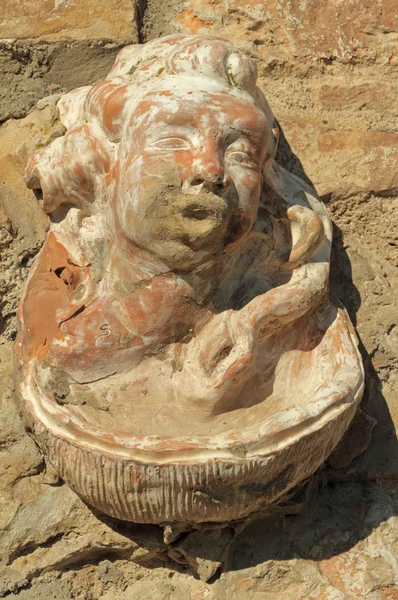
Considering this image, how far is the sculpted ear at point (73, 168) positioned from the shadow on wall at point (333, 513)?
68 cm

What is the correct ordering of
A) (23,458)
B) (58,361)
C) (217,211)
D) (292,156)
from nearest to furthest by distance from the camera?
(217,211) < (58,361) < (23,458) < (292,156)

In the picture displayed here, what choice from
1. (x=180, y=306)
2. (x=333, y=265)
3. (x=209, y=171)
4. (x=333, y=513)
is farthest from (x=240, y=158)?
(x=333, y=513)

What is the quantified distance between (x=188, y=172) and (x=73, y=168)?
326 mm

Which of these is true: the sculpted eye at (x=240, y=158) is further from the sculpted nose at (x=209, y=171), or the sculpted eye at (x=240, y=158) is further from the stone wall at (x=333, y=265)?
the stone wall at (x=333, y=265)

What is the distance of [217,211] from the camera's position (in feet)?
5.69

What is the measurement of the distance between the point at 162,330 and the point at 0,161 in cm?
68

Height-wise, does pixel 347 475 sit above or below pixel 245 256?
below

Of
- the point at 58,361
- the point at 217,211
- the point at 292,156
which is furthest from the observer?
the point at 292,156

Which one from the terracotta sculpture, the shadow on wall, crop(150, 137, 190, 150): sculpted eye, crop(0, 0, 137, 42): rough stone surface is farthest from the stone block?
crop(150, 137, 190, 150): sculpted eye

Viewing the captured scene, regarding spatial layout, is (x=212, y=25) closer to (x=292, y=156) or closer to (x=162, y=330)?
(x=292, y=156)

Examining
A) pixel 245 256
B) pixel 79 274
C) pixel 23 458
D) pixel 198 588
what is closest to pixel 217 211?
pixel 245 256

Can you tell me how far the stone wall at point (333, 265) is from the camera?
208 cm

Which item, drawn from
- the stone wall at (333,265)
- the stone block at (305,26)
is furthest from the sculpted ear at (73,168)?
the stone block at (305,26)

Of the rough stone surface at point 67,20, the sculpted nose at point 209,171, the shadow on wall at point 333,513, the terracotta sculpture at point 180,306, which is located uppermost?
the rough stone surface at point 67,20
